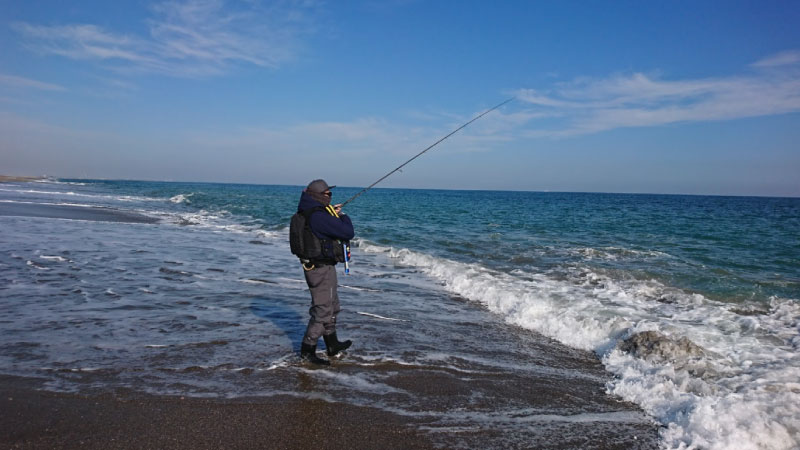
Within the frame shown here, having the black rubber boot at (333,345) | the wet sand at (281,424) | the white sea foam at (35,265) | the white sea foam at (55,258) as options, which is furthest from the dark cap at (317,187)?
the white sea foam at (55,258)

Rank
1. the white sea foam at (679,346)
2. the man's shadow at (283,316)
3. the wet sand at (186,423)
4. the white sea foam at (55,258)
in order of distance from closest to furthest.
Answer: the wet sand at (186,423)
the white sea foam at (679,346)
the man's shadow at (283,316)
the white sea foam at (55,258)

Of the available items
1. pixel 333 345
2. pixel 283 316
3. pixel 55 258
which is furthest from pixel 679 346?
pixel 55 258

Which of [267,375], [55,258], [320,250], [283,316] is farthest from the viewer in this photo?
[55,258]

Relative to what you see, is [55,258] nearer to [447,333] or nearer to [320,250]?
[320,250]

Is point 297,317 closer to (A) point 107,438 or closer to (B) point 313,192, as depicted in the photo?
(B) point 313,192

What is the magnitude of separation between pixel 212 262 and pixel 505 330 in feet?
24.5

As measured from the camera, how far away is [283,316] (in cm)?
727

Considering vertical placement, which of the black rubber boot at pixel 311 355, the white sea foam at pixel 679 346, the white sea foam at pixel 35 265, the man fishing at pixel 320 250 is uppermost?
the man fishing at pixel 320 250

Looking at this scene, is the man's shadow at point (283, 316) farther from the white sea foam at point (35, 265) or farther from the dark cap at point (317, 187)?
the white sea foam at point (35, 265)

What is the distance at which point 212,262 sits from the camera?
11.6 metres

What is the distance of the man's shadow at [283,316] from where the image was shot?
6.40 m

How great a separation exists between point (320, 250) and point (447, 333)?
2550 mm

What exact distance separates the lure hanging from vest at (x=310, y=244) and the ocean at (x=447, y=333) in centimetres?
117

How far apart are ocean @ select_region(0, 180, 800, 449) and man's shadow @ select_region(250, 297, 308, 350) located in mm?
44
